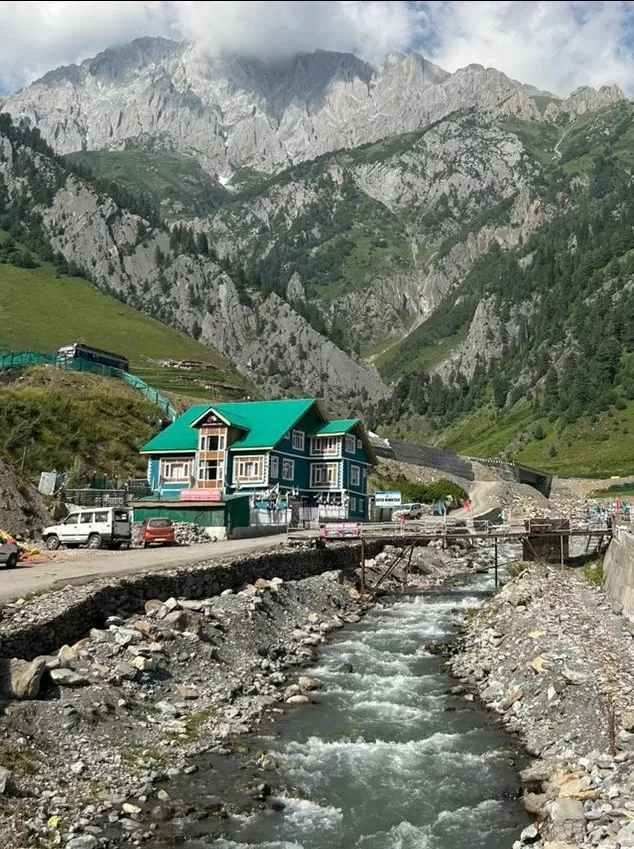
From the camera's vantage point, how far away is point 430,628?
128ft

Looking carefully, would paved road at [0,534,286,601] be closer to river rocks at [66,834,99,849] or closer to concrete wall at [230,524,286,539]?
concrete wall at [230,524,286,539]

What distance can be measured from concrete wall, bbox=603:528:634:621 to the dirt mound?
3541cm

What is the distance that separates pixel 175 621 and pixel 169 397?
278ft

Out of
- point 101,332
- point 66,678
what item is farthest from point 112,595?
point 101,332

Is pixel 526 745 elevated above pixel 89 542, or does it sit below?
below

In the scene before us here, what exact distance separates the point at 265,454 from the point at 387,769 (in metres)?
50.4

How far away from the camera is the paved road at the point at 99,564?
98.4ft

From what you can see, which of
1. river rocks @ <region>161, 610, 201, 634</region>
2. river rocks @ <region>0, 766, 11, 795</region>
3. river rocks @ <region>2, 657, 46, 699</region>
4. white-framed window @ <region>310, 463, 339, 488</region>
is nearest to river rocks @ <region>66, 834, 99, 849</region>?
river rocks @ <region>0, 766, 11, 795</region>

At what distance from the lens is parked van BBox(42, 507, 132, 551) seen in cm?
4641

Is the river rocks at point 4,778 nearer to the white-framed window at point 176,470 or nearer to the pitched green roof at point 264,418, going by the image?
the pitched green roof at point 264,418

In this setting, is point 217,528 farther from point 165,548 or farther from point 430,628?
point 430,628

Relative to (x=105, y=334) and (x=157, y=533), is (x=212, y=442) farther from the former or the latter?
(x=105, y=334)

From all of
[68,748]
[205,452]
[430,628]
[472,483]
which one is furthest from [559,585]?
[472,483]

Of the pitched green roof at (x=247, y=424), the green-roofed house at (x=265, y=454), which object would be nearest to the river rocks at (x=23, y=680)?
the green-roofed house at (x=265, y=454)
